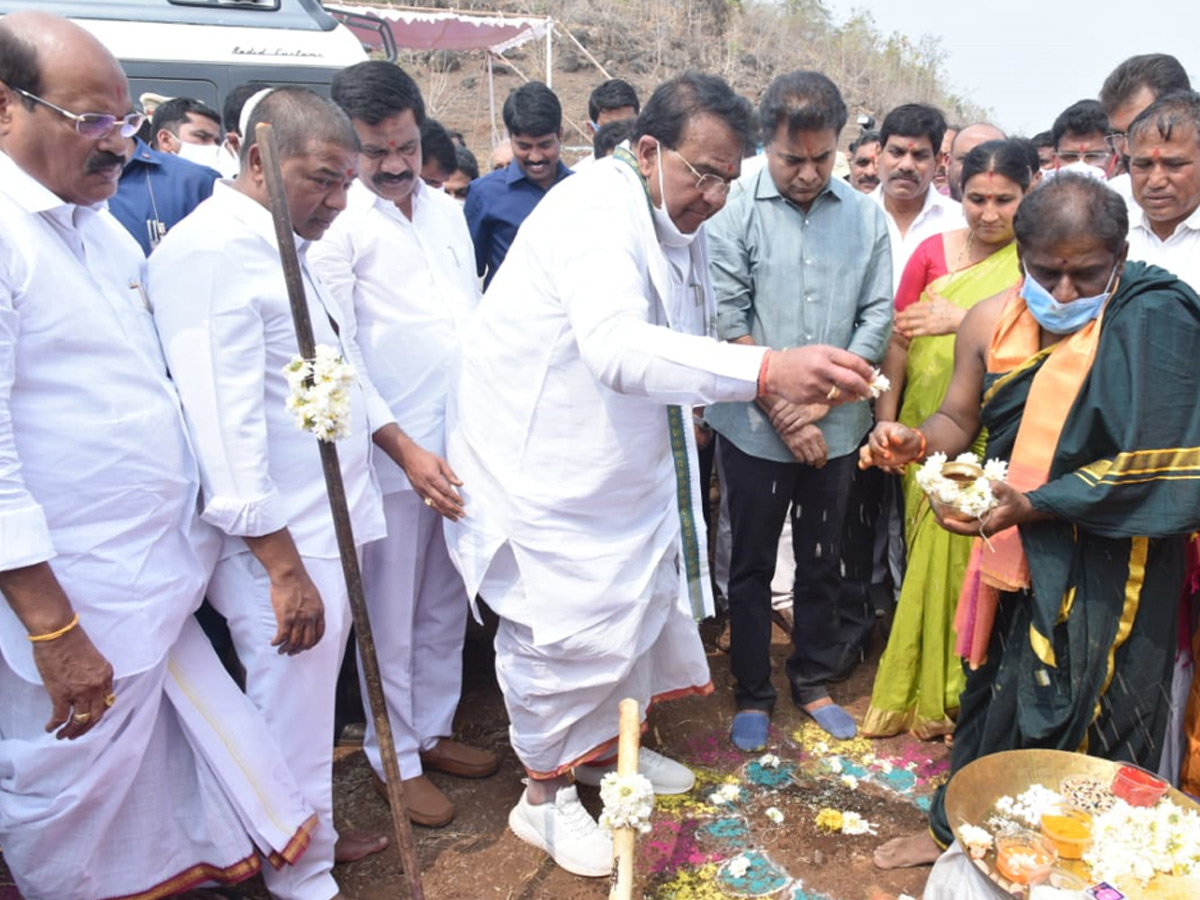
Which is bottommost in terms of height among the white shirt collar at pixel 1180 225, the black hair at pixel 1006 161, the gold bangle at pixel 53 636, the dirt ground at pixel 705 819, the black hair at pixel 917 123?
the dirt ground at pixel 705 819

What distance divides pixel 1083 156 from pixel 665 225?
4.71 metres

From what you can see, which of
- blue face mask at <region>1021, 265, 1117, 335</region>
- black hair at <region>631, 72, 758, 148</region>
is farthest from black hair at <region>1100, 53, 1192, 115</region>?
black hair at <region>631, 72, 758, 148</region>

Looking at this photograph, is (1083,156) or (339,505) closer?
(339,505)

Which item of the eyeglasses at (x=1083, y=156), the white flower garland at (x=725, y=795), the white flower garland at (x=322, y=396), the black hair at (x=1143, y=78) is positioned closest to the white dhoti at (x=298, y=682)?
the white flower garland at (x=322, y=396)

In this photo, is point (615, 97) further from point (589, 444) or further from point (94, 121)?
point (94, 121)

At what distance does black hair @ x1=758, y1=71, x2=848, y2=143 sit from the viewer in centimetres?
341

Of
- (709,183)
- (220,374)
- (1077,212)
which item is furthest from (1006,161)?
(220,374)

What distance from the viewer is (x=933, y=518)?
373 cm

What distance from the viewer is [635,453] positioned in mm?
2930

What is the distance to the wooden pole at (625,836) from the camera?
223 cm

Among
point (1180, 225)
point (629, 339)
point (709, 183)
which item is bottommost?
point (629, 339)

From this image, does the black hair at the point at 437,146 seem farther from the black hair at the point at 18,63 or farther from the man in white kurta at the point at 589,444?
the black hair at the point at 18,63

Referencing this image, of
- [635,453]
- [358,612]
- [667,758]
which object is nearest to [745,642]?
[667,758]

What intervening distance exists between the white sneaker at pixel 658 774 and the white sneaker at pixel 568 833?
295 mm
